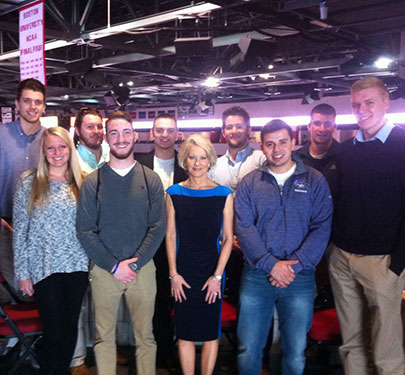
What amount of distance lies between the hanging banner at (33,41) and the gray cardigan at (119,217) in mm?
1290

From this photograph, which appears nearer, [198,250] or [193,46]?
[198,250]

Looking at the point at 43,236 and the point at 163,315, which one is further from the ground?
the point at 43,236

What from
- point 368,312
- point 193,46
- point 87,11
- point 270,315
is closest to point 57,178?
point 270,315

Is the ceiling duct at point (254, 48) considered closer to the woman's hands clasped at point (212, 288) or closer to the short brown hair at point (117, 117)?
the short brown hair at point (117, 117)

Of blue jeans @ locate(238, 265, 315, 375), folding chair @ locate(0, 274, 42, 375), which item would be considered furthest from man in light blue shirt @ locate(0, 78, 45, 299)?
blue jeans @ locate(238, 265, 315, 375)

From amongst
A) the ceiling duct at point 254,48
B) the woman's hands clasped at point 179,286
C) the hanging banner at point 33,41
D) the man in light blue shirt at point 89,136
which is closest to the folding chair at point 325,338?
the woman's hands clasped at point 179,286

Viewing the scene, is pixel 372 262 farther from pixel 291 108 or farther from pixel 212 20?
pixel 291 108

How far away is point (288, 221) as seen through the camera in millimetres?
2465

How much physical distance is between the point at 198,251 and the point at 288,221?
552 mm

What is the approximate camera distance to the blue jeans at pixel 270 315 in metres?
2.46

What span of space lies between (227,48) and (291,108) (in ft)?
15.1

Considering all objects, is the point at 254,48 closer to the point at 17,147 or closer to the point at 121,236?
the point at 17,147

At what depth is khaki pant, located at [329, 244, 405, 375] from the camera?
2387 mm

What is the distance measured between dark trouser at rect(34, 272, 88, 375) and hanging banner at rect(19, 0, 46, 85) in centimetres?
160
